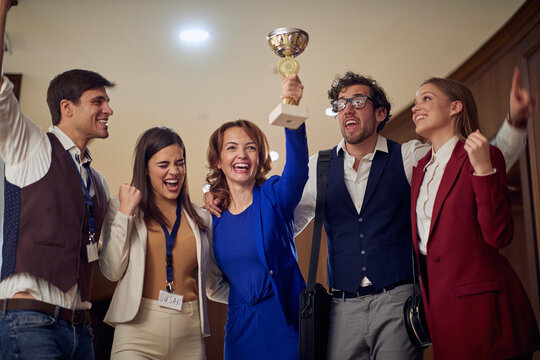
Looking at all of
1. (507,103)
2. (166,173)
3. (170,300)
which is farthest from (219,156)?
(507,103)

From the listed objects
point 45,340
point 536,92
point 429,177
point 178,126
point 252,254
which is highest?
point 178,126

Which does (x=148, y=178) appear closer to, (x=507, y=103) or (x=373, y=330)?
(x=373, y=330)

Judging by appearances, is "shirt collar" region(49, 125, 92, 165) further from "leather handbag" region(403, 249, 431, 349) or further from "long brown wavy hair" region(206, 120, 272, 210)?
"leather handbag" region(403, 249, 431, 349)

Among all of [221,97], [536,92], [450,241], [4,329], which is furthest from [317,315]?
[221,97]

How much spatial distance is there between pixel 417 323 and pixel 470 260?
0.32 meters

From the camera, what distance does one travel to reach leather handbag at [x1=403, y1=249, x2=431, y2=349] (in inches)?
83.9

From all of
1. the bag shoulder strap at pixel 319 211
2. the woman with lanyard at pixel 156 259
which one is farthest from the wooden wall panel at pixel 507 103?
the woman with lanyard at pixel 156 259

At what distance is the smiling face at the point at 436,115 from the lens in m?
2.36

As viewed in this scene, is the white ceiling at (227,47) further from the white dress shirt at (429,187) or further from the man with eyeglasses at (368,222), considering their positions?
the white dress shirt at (429,187)

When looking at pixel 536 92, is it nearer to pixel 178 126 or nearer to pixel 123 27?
pixel 123 27

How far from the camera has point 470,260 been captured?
2047 millimetres

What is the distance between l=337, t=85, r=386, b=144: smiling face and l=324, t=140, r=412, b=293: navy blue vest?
0.43 feet

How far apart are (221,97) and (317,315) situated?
4478 mm

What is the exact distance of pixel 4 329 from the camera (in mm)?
1938
